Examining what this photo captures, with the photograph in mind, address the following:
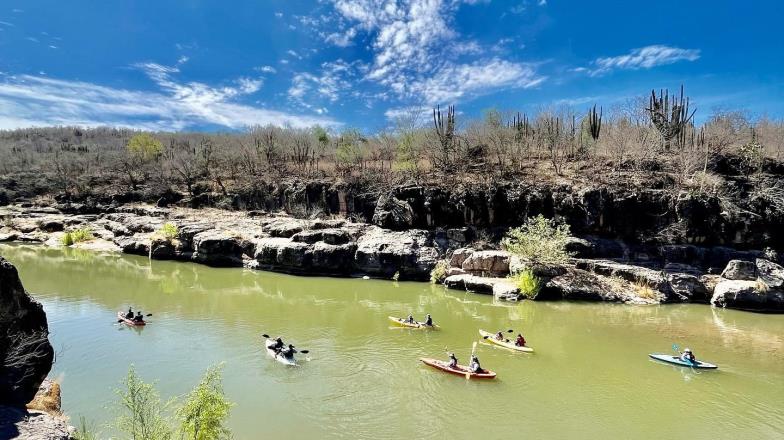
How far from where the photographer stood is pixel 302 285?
36.4 meters

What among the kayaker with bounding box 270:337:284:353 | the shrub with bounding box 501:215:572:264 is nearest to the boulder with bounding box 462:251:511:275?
the shrub with bounding box 501:215:572:264

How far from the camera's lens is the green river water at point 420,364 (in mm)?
13914

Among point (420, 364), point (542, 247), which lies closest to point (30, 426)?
point (420, 364)

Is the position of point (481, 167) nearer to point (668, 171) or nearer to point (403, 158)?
point (403, 158)

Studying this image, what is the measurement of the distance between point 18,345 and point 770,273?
134 feet

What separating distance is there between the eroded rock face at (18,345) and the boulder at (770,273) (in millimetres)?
39176

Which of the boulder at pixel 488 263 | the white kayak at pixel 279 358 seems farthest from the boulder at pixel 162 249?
the white kayak at pixel 279 358

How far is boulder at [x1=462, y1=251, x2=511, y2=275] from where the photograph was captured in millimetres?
35438

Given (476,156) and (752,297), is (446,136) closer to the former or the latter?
(476,156)

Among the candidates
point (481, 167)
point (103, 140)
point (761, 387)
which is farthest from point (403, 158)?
point (103, 140)

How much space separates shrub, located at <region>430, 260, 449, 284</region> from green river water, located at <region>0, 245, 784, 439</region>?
144 inches

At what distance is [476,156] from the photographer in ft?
176

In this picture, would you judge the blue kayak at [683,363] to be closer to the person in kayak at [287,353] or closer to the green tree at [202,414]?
the person in kayak at [287,353]

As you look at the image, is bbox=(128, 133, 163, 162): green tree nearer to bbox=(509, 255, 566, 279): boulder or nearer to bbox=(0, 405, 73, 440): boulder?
bbox=(509, 255, 566, 279): boulder
